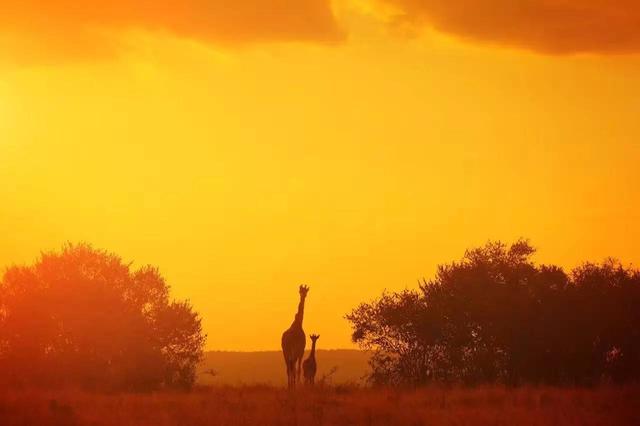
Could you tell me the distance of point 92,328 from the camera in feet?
163

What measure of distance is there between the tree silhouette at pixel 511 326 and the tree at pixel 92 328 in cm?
955

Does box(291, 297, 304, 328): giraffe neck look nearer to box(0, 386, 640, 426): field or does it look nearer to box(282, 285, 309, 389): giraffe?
box(282, 285, 309, 389): giraffe

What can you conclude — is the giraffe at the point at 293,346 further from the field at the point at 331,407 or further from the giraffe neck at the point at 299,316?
the field at the point at 331,407

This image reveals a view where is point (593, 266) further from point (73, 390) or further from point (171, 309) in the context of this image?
point (73, 390)

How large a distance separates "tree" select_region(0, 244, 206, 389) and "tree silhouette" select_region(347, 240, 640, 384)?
376 inches

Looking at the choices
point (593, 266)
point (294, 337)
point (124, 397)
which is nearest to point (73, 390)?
point (124, 397)

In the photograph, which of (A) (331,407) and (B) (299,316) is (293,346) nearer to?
(B) (299,316)

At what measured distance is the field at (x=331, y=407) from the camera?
30594 mm

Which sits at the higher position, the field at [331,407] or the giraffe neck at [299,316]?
the giraffe neck at [299,316]

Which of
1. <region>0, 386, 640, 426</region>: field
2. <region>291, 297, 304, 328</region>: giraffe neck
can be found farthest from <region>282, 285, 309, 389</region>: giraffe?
<region>0, 386, 640, 426</region>: field

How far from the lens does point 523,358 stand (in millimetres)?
49219

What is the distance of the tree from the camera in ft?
160

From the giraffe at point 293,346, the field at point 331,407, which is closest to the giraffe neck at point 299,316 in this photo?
the giraffe at point 293,346

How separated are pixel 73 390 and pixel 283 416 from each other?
1350cm
